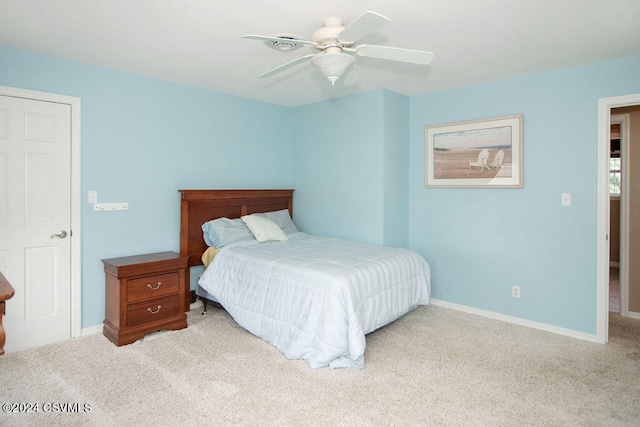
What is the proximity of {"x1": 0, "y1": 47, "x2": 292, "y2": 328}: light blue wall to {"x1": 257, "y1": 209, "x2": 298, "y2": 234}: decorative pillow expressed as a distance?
49 cm

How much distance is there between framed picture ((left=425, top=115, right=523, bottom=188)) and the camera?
12.3ft

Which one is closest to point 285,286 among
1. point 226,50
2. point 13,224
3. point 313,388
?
point 313,388

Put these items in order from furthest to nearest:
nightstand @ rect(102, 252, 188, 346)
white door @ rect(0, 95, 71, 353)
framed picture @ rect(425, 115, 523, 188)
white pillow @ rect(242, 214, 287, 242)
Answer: white pillow @ rect(242, 214, 287, 242)
framed picture @ rect(425, 115, 523, 188)
nightstand @ rect(102, 252, 188, 346)
white door @ rect(0, 95, 71, 353)

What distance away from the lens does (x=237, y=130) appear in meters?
4.52

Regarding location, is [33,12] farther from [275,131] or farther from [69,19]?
[275,131]

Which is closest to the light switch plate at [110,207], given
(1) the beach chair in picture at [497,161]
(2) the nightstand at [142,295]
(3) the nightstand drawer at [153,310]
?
(2) the nightstand at [142,295]

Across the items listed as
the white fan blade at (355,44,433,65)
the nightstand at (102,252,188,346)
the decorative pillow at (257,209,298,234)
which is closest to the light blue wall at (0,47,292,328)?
the nightstand at (102,252,188,346)

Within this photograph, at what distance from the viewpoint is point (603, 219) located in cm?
326

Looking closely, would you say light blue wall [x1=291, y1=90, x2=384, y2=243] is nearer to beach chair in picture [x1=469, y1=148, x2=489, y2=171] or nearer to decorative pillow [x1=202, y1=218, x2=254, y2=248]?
beach chair in picture [x1=469, y1=148, x2=489, y2=171]

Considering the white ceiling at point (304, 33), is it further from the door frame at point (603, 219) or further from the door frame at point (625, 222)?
the door frame at point (625, 222)

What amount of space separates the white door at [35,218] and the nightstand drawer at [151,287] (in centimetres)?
61

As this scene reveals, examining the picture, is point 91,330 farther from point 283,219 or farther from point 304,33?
point 304,33

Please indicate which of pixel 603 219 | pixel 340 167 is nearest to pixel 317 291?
pixel 340 167

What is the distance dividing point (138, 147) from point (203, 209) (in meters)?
0.87
